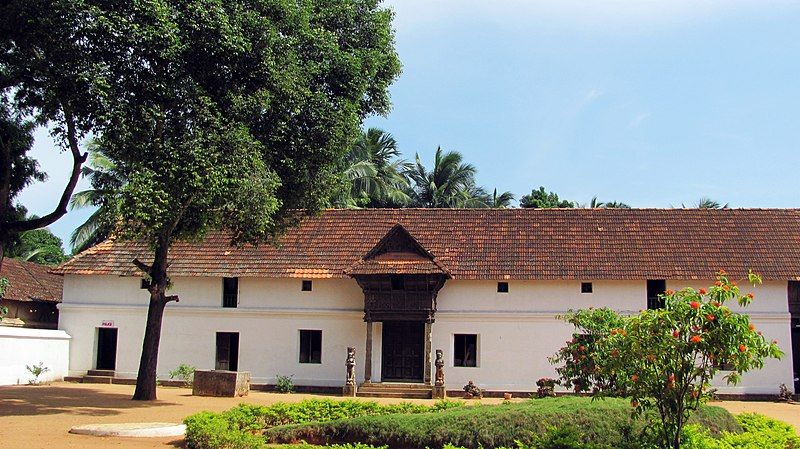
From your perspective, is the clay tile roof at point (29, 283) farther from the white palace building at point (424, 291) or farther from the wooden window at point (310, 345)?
the wooden window at point (310, 345)

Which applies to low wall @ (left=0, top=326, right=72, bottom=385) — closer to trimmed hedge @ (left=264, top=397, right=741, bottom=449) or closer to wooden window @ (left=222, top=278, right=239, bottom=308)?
wooden window @ (left=222, top=278, right=239, bottom=308)

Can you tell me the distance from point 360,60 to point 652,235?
42.5ft

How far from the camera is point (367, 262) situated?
25484 millimetres

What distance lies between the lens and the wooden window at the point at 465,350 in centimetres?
2595

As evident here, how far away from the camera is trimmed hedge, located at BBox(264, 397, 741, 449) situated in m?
10.9

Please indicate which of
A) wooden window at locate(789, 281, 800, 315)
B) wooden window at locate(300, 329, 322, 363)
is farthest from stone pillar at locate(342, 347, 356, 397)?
wooden window at locate(789, 281, 800, 315)

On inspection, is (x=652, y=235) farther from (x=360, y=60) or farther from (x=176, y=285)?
(x=176, y=285)

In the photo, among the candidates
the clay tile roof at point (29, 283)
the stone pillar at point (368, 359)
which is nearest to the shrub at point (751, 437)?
the stone pillar at point (368, 359)

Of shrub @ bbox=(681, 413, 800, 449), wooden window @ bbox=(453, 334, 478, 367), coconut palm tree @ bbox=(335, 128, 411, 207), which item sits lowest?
shrub @ bbox=(681, 413, 800, 449)

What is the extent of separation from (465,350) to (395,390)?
2913 mm

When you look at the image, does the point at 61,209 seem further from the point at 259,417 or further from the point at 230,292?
the point at 230,292

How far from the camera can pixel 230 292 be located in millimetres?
27219

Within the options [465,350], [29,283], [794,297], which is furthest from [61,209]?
[794,297]

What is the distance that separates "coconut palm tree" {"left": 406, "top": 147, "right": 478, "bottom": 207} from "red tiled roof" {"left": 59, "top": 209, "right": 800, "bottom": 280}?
14920 mm
